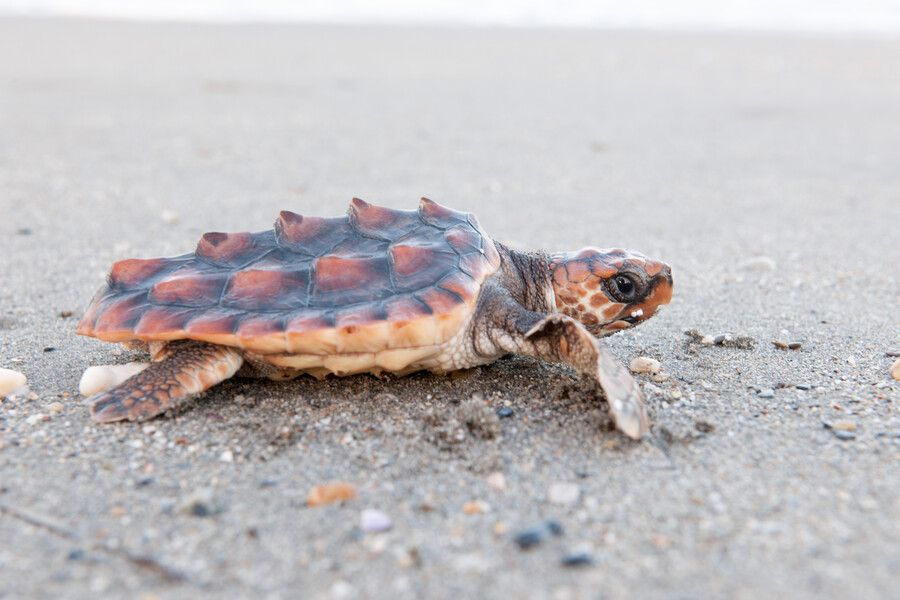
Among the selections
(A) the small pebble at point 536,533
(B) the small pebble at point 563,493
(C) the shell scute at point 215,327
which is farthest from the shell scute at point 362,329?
(A) the small pebble at point 536,533

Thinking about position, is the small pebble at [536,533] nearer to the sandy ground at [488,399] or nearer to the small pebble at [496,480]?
the sandy ground at [488,399]

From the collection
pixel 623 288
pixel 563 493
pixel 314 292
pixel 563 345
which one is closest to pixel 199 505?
pixel 314 292

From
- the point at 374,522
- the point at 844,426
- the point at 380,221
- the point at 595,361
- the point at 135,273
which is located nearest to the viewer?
the point at 374,522

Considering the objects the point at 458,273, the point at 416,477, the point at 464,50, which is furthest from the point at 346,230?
the point at 464,50

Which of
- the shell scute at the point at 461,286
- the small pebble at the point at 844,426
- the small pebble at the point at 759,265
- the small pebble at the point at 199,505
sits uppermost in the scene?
the shell scute at the point at 461,286

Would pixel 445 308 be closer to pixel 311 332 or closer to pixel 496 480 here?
pixel 311 332
